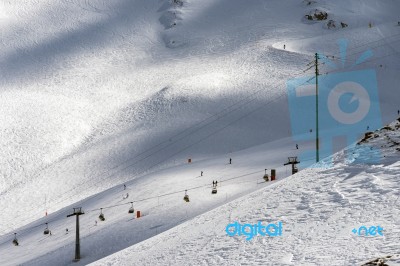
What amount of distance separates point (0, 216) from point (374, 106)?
47.7 metres

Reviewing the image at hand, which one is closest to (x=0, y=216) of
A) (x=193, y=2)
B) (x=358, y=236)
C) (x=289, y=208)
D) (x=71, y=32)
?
(x=289, y=208)

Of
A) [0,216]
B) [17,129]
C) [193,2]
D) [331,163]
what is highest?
[193,2]

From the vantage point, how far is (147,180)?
149 feet

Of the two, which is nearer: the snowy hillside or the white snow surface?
the snowy hillside

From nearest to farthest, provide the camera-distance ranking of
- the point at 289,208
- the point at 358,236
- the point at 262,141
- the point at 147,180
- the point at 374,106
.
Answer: the point at 358,236, the point at 289,208, the point at 147,180, the point at 262,141, the point at 374,106

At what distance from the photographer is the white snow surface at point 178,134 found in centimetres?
1794

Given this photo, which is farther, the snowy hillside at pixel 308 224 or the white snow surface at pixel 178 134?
the white snow surface at pixel 178 134

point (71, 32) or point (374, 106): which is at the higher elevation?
point (71, 32)

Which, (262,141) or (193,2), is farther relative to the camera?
(193,2)

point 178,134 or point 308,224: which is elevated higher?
point 178,134

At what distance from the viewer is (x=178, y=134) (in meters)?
62.2

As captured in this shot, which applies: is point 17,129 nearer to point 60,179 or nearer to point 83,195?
point 60,179

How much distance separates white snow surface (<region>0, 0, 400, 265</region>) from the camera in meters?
17.9

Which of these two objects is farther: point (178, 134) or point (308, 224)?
point (178, 134)
